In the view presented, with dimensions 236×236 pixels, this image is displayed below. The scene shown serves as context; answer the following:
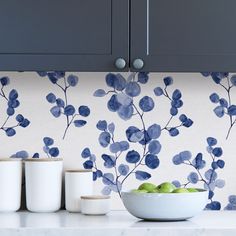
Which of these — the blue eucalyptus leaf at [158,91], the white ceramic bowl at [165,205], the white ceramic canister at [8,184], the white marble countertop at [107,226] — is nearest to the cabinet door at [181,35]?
the blue eucalyptus leaf at [158,91]

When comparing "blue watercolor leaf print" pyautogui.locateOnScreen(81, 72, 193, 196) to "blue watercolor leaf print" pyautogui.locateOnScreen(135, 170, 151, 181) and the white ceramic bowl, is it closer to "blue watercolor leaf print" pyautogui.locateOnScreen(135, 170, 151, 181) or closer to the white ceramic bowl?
"blue watercolor leaf print" pyautogui.locateOnScreen(135, 170, 151, 181)

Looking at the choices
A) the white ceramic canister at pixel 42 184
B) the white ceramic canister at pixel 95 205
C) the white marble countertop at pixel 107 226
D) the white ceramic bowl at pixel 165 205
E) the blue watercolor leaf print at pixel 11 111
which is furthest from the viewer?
the blue watercolor leaf print at pixel 11 111

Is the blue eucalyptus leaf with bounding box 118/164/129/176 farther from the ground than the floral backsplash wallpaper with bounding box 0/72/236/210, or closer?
closer

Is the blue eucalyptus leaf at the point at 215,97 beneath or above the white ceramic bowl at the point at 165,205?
above

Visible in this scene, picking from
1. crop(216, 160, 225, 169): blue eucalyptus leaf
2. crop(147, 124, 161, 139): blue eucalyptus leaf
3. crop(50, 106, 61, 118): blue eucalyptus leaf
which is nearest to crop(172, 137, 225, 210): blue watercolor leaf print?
crop(216, 160, 225, 169): blue eucalyptus leaf

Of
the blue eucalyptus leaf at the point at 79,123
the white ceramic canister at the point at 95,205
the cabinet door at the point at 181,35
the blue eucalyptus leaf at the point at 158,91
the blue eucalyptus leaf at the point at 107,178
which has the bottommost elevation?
the white ceramic canister at the point at 95,205

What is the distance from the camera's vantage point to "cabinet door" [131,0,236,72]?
2482 mm

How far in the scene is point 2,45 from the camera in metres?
2.47

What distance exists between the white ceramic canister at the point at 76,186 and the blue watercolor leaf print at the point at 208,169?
415mm

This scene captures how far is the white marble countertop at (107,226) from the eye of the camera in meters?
2.27

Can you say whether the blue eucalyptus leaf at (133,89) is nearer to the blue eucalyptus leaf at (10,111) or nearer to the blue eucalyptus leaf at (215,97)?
the blue eucalyptus leaf at (215,97)

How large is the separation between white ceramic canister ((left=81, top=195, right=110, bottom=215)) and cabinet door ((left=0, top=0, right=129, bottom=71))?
0.56 m

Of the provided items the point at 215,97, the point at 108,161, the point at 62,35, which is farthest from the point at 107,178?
the point at 62,35

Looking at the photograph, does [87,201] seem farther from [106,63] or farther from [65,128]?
[106,63]
